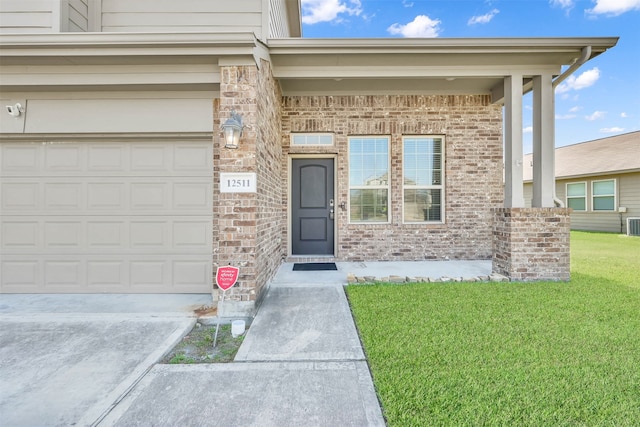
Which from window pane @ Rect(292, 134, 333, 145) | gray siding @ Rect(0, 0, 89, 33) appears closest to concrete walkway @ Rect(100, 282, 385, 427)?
window pane @ Rect(292, 134, 333, 145)

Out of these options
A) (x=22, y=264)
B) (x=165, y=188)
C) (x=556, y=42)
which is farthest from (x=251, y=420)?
(x=556, y=42)

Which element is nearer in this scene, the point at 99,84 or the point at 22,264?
the point at 99,84

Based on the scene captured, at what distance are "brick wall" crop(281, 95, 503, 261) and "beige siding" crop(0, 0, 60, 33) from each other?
3.28 meters

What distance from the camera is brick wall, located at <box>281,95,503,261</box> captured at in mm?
5316

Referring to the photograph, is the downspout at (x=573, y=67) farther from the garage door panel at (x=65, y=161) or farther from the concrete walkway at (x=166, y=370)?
the garage door panel at (x=65, y=161)

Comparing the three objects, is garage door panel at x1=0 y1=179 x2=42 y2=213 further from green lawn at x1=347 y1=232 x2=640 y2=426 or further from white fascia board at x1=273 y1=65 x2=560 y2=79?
green lawn at x1=347 y1=232 x2=640 y2=426

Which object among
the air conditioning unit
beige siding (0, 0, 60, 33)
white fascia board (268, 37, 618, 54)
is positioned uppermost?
beige siding (0, 0, 60, 33)

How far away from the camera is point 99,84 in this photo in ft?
10.9

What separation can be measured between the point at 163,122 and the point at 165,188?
0.82 meters

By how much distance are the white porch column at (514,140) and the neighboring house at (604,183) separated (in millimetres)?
9907

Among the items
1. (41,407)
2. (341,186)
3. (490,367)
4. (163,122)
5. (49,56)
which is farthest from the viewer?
(341,186)

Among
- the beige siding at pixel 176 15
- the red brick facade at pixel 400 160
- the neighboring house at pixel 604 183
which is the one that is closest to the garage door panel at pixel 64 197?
the beige siding at pixel 176 15

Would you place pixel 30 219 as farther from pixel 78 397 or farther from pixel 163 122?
pixel 78 397

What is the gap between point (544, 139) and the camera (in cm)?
399
